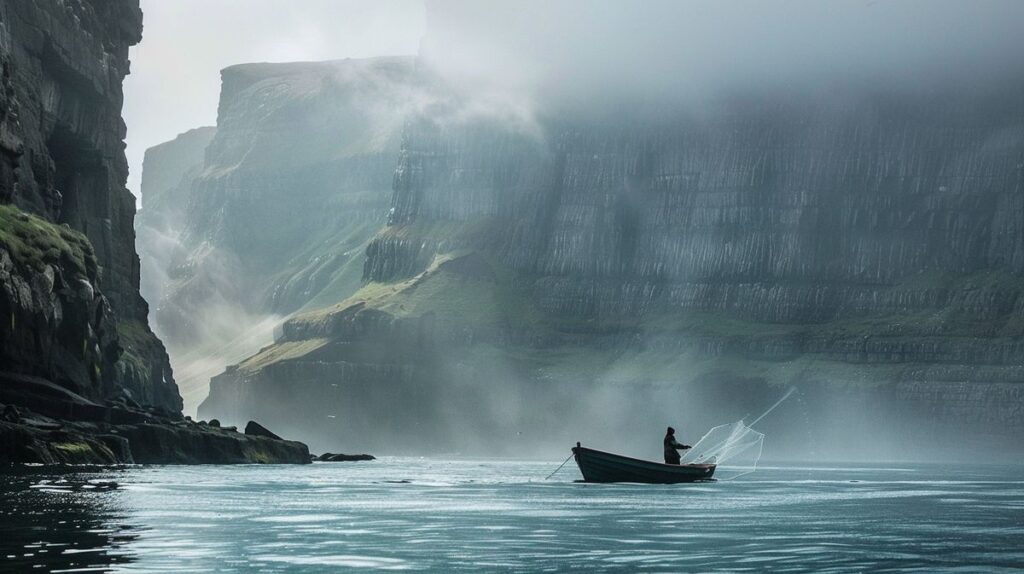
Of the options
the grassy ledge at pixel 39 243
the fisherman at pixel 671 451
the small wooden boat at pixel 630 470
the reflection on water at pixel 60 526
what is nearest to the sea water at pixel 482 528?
Answer: the reflection on water at pixel 60 526

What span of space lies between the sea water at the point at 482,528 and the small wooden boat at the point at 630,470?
352 cm

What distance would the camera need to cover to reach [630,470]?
134 meters

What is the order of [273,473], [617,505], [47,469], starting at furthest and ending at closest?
[273,473] < [47,469] < [617,505]

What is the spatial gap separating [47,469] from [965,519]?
2585 inches

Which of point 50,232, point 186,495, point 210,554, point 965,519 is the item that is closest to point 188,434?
point 50,232

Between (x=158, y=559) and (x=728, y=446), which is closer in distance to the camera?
(x=158, y=559)

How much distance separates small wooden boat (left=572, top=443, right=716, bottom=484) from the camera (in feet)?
433

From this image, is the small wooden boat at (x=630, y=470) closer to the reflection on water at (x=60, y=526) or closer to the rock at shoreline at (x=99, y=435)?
the rock at shoreline at (x=99, y=435)

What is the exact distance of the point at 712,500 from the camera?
11050 centimetres

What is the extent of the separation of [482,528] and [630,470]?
2120 inches

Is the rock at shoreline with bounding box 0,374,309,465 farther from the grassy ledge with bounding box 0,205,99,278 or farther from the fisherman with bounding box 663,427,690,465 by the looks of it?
the fisherman with bounding box 663,427,690,465

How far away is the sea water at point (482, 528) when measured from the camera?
62.5 metres

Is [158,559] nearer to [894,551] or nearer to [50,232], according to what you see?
[894,551]

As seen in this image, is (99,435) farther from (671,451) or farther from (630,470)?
(671,451)
